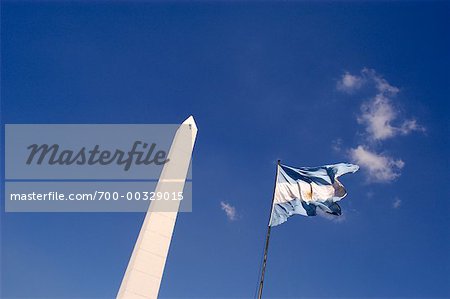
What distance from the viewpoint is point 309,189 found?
68.9 feet

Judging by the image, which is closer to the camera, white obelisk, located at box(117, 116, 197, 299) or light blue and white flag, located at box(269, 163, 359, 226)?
white obelisk, located at box(117, 116, 197, 299)

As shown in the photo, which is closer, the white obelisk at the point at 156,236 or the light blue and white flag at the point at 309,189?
the white obelisk at the point at 156,236

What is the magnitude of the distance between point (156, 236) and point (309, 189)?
6.82 metres

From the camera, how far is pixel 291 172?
21.2 m

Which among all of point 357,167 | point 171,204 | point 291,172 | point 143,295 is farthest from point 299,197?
point 143,295

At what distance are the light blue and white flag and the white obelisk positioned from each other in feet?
16.0

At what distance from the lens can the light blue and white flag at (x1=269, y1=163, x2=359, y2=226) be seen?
20562mm

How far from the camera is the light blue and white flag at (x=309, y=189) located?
67.5ft

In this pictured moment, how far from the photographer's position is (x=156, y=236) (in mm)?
21031

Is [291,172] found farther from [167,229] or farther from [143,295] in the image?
[143,295]

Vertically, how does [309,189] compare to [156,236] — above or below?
above

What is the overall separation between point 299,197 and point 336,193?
1.66m

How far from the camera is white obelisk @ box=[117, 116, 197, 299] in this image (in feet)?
64.8

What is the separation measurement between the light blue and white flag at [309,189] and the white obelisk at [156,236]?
489 centimetres
